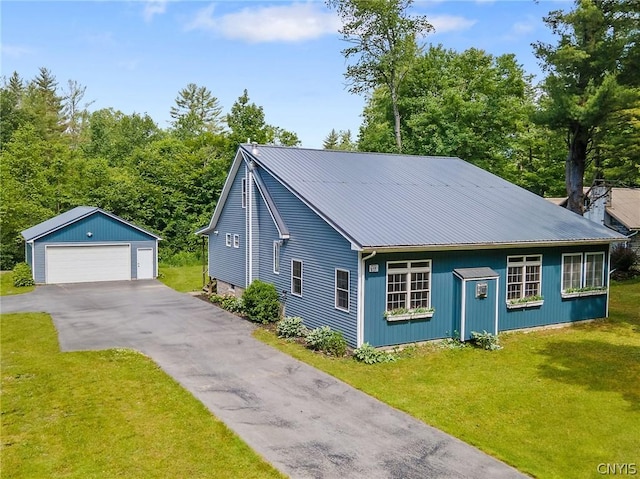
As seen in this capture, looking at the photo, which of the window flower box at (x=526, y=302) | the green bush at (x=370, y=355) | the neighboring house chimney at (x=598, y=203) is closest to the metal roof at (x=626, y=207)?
the neighboring house chimney at (x=598, y=203)

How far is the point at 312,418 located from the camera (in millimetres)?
9773

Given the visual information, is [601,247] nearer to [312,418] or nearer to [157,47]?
[312,418]

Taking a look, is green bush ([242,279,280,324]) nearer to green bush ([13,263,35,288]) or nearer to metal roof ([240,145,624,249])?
metal roof ([240,145,624,249])

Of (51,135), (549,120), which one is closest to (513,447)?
(549,120)

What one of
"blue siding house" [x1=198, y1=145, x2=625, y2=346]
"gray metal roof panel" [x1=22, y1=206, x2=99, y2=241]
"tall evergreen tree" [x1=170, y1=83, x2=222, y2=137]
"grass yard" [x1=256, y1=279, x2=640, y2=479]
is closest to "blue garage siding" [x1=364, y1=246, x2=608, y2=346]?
"blue siding house" [x1=198, y1=145, x2=625, y2=346]

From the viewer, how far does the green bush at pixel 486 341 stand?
14469 millimetres

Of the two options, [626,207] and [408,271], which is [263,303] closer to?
[408,271]

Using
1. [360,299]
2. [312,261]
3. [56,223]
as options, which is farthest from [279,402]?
[56,223]

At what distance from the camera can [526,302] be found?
16172mm

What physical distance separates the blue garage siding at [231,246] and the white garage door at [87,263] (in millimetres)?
7196

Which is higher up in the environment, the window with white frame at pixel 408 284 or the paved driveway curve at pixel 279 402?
the window with white frame at pixel 408 284

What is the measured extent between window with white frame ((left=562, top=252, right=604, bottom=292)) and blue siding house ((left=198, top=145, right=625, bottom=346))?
0.18 feet

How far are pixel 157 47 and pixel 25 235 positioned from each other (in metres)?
15.4
